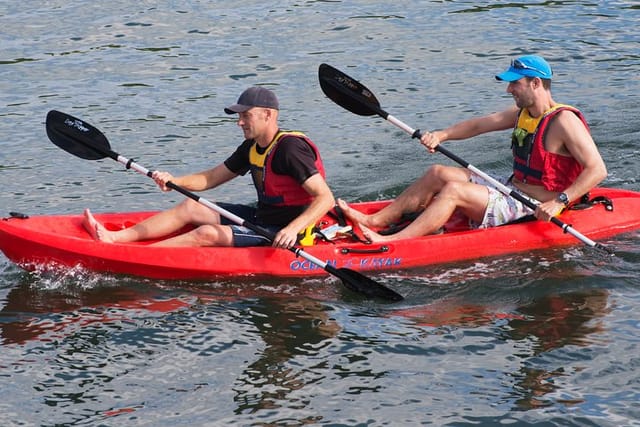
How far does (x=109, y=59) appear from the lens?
15.4 metres

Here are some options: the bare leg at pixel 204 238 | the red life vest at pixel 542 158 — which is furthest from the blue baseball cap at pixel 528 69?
the bare leg at pixel 204 238

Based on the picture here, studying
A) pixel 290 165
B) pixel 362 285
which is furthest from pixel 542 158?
pixel 290 165

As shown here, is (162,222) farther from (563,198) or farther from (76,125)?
(563,198)

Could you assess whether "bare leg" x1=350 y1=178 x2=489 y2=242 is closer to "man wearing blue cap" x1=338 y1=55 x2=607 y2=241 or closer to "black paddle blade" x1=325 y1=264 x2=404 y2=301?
"man wearing blue cap" x1=338 y1=55 x2=607 y2=241

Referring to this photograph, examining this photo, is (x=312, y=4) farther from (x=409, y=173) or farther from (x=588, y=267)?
(x=588, y=267)

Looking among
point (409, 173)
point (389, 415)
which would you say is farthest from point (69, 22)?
point (389, 415)

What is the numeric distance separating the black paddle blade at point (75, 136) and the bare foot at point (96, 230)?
1.64ft

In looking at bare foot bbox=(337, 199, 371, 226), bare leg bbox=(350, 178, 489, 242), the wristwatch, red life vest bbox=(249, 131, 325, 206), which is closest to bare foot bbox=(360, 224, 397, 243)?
bare leg bbox=(350, 178, 489, 242)

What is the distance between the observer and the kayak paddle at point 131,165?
8.29 m

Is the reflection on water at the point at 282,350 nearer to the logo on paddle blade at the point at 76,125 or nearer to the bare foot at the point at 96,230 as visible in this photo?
the bare foot at the point at 96,230

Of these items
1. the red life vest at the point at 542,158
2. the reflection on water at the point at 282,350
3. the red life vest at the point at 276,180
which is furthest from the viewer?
the red life vest at the point at 542,158

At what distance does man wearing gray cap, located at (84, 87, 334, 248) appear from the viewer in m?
8.23

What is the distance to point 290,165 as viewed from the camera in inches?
324

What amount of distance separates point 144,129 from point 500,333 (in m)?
6.45
